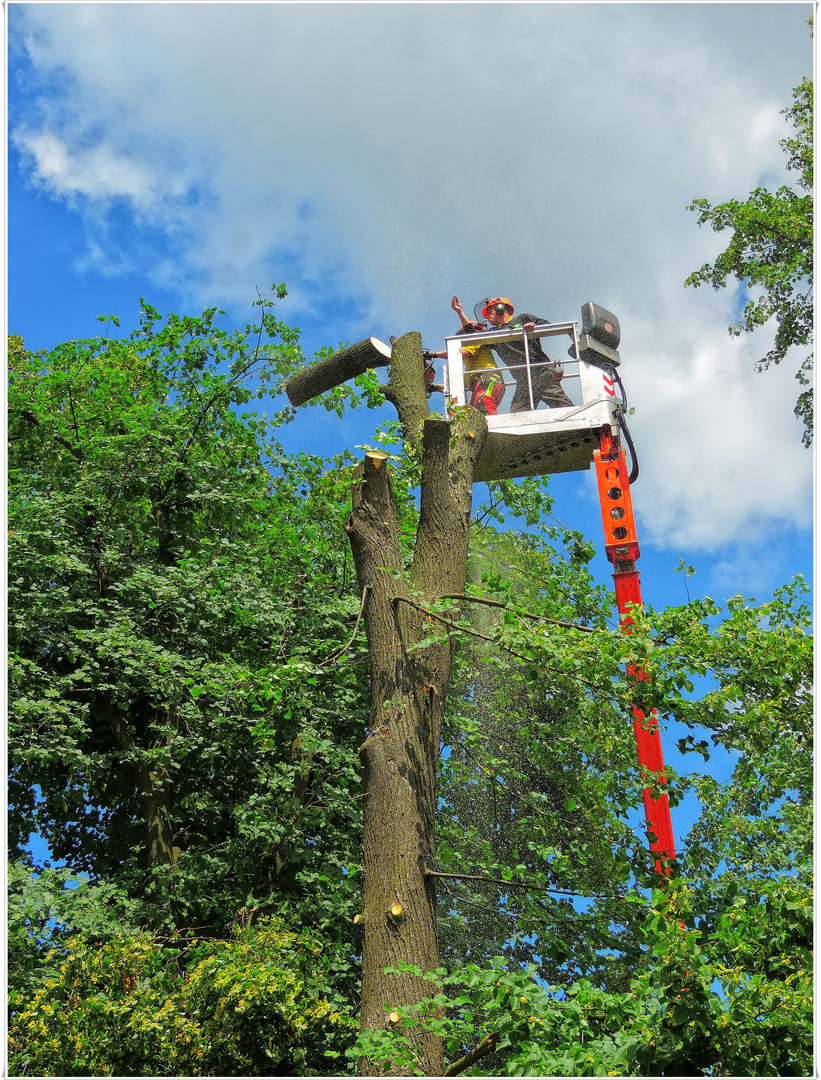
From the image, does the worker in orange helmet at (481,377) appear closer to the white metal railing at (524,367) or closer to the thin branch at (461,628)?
the white metal railing at (524,367)

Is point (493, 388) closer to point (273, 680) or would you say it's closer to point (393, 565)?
point (393, 565)

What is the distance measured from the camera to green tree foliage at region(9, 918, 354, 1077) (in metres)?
5.34

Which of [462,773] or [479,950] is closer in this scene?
[462,773]

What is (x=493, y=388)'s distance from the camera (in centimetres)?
975

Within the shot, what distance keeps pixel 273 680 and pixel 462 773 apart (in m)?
3.74

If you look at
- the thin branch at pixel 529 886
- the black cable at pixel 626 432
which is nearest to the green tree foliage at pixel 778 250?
the black cable at pixel 626 432

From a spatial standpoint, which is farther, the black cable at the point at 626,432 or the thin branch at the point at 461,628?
the black cable at the point at 626,432

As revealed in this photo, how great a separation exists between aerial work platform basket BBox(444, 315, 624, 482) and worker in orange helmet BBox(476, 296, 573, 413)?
1 centimetres

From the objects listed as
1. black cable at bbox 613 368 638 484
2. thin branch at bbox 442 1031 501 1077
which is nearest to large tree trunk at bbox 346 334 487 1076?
thin branch at bbox 442 1031 501 1077

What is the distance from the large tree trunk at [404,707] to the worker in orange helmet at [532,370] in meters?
2.92

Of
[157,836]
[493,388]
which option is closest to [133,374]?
[493,388]

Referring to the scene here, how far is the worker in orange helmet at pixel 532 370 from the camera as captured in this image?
968cm

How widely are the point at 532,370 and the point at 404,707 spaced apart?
213 inches

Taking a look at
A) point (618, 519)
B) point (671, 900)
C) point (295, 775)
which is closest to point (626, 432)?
point (618, 519)
